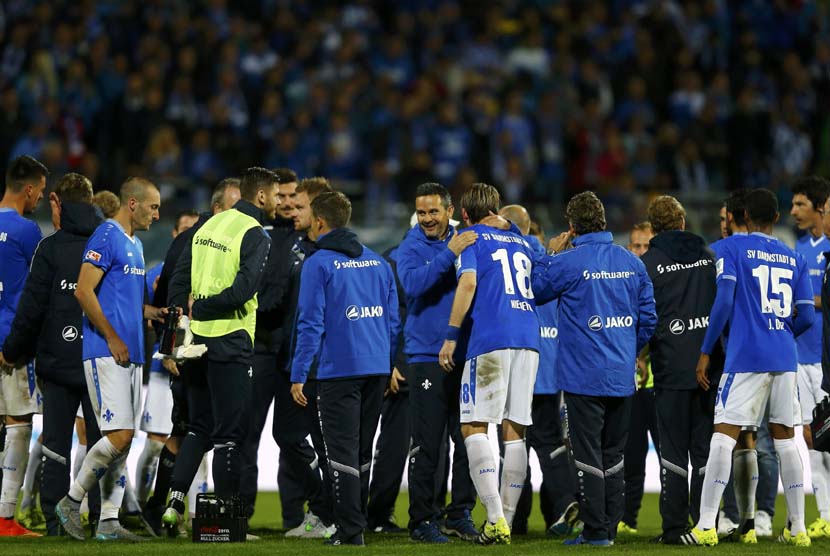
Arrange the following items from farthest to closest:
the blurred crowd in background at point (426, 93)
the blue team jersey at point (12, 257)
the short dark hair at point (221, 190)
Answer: the blurred crowd in background at point (426, 93), the short dark hair at point (221, 190), the blue team jersey at point (12, 257)

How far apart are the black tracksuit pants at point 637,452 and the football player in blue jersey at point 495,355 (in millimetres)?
1688

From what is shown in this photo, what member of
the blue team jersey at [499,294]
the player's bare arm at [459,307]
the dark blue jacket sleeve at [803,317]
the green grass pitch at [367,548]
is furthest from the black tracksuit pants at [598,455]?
the dark blue jacket sleeve at [803,317]

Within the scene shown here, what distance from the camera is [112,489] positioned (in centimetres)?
982

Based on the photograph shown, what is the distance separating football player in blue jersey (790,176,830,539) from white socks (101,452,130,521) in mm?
5231

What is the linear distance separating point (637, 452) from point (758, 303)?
2.12 m

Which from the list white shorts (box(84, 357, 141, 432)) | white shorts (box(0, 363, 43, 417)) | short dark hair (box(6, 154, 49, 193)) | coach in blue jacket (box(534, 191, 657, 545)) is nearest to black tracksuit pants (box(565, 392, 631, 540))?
coach in blue jacket (box(534, 191, 657, 545))

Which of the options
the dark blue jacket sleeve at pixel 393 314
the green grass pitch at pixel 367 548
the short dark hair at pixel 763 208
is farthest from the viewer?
the dark blue jacket sleeve at pixel 393 314

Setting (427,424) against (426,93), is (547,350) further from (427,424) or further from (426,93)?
(426,93)

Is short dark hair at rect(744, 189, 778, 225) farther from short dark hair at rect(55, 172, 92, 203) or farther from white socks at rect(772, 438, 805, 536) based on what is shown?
short dark hair at rect(55, 172, 92, 203)

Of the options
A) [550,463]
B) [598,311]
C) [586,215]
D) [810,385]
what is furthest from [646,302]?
[810,385]

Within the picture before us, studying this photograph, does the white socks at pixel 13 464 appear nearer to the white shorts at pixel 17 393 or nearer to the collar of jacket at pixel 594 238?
the white shorts at pixel 17 393

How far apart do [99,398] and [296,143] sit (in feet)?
31.1

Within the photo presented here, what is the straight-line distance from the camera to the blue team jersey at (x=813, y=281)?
36.7 ft

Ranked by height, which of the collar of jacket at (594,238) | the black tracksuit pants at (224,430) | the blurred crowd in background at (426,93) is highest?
the blurred crowd in background at (426,93)
